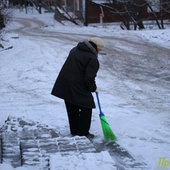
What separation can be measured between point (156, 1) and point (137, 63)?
15.5m

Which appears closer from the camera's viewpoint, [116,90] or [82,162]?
[82,162]

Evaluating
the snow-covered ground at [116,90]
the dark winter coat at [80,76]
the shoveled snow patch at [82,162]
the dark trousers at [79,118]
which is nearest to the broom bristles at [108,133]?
the snow-covered ground at [116,90]

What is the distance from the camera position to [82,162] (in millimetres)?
3229

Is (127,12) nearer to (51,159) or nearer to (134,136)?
(134,136)

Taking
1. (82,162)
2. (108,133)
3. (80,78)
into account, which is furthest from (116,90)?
(82,162)

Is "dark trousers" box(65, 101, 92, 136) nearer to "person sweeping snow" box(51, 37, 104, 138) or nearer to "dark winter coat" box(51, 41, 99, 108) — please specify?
"person sweeping snow" box(51, 37, 104, 138)

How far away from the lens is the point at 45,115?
6238 mm

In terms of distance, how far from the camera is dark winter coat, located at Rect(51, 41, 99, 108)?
4.49 metres

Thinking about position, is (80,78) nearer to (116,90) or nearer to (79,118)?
(79,118)

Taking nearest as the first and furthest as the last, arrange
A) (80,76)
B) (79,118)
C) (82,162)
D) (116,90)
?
1. (82,162)
2. (80,76)
3. (79,118)
4. (116,90)

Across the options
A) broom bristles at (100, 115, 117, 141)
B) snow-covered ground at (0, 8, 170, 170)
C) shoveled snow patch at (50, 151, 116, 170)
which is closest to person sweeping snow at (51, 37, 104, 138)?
broom bristles at (100, 115, 117, 141)

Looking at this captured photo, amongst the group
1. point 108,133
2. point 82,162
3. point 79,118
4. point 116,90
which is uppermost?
point 82,162

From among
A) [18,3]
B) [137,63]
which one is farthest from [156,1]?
[18,3]

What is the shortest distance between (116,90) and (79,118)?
3289 millimetres
